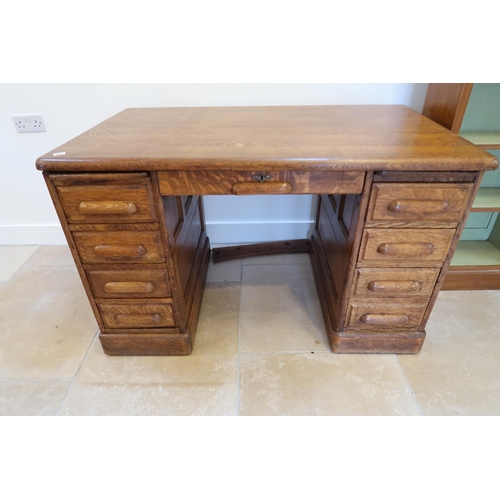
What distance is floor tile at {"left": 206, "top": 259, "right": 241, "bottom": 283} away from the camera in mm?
1639

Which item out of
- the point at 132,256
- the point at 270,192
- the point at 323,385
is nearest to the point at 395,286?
the point at 323,385

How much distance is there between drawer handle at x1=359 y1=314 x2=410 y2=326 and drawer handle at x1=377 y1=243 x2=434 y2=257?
263mm

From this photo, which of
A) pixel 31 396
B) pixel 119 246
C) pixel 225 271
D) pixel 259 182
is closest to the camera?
pixel 259 182

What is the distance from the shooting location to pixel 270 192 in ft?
3.02

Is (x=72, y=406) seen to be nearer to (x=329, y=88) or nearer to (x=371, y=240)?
(x=371, y=240)

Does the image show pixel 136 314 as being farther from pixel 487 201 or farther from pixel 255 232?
pixel 487 201

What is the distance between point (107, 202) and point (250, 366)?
2.46ft

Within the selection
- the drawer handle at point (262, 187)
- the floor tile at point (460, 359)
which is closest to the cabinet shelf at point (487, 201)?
the floor tile at point (460, 359)

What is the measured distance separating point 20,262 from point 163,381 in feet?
3.95

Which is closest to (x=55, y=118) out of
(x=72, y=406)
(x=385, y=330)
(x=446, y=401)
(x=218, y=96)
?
(x=218, y=96)

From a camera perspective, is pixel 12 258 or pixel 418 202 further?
pixel 12 258

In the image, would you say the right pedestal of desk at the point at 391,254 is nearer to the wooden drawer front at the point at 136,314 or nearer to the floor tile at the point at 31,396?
the wooden drawer front at the point at 136,314

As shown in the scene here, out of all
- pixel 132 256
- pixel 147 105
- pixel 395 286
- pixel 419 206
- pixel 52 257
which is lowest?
pixel 52 257

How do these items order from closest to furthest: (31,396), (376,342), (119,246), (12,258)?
1. (119,246)
2. (31,396)
3. (376,342)
4. (12,258)
